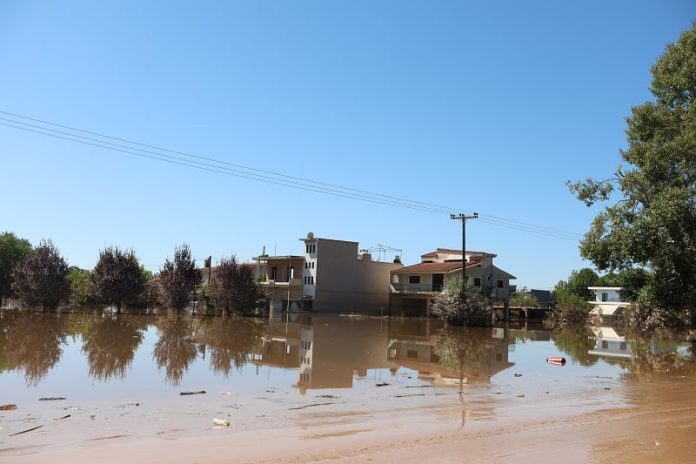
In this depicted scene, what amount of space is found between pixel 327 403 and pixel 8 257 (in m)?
47.2

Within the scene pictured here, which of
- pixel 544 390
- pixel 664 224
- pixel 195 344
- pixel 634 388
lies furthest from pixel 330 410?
pixel 664 224

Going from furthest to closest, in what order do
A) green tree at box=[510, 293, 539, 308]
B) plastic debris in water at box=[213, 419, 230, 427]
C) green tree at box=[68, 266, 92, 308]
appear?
green tree at box=[510, 293, 539, 308]
green tree at box=[68, 266, 92, 308]
plastic debris in water at box=[213, 419, 230, 427]

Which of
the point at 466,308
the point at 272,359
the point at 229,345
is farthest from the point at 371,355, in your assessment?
the point at 466,308

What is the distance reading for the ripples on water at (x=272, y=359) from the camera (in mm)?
14859

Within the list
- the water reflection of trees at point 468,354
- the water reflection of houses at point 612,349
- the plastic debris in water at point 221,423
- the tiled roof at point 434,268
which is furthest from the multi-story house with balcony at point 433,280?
the plastic debris in water at point 221,423

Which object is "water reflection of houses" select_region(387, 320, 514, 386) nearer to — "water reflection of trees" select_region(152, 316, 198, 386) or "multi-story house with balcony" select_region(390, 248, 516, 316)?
"water reflection of trees" select_region(152, 316, 198, 386)

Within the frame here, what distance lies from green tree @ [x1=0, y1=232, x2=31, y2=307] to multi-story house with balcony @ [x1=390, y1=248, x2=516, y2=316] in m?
35.4

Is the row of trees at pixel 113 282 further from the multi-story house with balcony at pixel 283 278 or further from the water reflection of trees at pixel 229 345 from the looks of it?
the water reflection of trees at pixel 229 345

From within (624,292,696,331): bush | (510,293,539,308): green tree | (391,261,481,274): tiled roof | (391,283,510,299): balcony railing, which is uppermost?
(391,261,481,274): tiled roof

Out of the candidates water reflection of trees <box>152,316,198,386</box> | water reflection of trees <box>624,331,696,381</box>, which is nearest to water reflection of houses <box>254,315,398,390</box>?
water reflection of trees <box>152,316,198,386</box>

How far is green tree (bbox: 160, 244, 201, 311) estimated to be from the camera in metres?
47.2

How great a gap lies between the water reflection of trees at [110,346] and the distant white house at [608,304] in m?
46.6

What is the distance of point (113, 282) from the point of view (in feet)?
146

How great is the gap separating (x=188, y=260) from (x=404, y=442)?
41.9 meters
